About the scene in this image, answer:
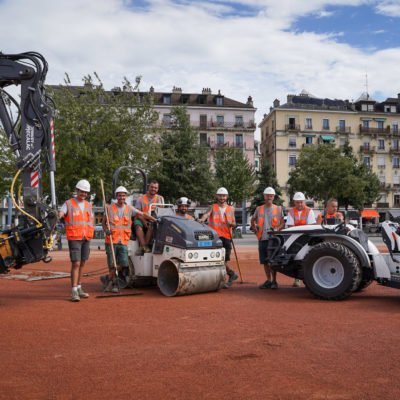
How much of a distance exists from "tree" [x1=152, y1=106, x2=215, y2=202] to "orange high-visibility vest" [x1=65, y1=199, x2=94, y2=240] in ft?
105

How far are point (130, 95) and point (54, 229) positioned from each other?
2493cm

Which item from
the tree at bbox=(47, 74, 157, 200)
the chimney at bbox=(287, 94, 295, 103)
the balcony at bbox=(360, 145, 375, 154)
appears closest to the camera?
the tree at bbox=(47, 74, 157, 200)

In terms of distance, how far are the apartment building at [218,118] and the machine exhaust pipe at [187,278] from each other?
54.3 meters

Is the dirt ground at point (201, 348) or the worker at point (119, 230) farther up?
the worker at point (119, 230)

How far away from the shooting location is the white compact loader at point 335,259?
8148mm

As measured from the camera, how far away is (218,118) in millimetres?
64250

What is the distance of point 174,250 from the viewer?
8.91 m

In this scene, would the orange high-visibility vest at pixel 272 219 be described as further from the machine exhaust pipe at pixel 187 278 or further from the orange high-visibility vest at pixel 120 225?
the orange high-visibility vest at pixel 120 225

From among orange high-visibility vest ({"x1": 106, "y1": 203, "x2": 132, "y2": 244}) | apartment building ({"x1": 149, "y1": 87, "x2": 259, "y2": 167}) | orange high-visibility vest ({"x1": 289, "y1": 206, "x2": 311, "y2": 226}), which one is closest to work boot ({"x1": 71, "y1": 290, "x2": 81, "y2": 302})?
orange high-visibility vest ({"x1": 106, "y1": 203, "x2": 132, "y2": 244})

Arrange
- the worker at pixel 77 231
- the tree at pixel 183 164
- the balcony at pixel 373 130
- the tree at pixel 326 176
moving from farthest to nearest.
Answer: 1. the balcony at pixel 373 130
2. the tree at pixel 326 176
3. the tree at pixel 183 164
4. the worker at pixel 77 231

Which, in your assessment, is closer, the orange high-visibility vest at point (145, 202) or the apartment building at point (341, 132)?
the orange high-visibility vest at point (145, 202)

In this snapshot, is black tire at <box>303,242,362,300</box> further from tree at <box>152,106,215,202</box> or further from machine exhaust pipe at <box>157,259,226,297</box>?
tree at <box>152,106,215,202</box>

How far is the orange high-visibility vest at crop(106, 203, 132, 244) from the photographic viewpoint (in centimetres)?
931

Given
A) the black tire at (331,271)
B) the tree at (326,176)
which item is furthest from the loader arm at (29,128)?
the tree at (326,176)
